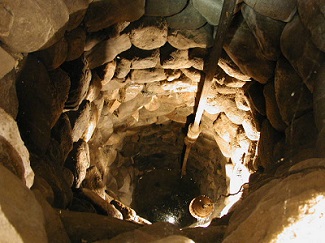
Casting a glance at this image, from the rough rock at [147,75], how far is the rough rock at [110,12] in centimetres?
75

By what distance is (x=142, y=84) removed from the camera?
399 cm

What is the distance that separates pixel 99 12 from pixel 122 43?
60 centimetres

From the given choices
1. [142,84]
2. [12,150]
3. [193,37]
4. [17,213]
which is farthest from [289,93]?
[17,213]

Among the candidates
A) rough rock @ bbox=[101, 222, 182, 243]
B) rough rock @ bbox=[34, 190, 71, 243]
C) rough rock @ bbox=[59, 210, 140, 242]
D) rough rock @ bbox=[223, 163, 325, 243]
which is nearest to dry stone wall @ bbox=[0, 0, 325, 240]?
rough rock @ bbox=[34, 190, 71, 243]

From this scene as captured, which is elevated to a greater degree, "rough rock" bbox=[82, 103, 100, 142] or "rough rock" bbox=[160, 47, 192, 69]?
"rough rock" bbox=[160, 47, 192, 69]

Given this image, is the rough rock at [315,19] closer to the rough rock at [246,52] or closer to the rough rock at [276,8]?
the rough rock at [276,8]

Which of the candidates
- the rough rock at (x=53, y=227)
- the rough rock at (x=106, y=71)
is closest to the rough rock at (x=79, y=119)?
the rough rock at (x=106, y=71)

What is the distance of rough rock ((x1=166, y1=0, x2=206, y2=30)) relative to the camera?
3229 mm

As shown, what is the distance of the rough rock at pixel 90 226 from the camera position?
1.79 m

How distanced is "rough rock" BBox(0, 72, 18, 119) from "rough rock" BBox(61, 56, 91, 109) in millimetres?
846

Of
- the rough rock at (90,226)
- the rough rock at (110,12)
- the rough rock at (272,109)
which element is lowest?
the rough rock at (272,109)

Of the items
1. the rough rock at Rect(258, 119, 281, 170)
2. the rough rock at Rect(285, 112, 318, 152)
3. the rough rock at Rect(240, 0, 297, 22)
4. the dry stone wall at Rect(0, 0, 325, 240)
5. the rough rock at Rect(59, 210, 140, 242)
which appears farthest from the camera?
the rough rock at Rect(258, 119, 281, 170)

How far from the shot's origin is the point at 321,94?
216 cm

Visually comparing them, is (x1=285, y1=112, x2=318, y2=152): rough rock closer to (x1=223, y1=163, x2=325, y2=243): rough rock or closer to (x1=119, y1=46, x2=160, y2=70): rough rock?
(x1=223, y1=163, x2=325, y2=243): rough rock
